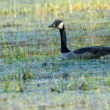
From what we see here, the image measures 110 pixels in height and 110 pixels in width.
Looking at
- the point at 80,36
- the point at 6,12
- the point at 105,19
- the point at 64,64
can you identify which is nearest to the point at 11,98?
the point at 64,64

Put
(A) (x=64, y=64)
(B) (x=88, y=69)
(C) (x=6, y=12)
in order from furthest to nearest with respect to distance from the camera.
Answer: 1. (C) (x=6, y=12)
2. (A) (x=64, y=64)
3. (B) (x=88, y=69)

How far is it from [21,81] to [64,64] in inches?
87.1

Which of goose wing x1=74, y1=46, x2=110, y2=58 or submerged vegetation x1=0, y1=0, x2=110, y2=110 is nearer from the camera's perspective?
submerged vegetation x1=0, y1=0, x2=110, y2=110

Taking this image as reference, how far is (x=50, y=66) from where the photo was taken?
10766mm

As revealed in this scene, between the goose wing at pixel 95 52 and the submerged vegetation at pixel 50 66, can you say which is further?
the goose wing at pixel 95 52

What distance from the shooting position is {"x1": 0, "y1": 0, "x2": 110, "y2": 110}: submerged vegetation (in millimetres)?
7598

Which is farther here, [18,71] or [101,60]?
[101,60]

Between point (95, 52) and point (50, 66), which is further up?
point (95, 52)

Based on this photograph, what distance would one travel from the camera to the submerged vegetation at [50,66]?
7598mm

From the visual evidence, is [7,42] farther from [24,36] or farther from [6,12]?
[6,12]


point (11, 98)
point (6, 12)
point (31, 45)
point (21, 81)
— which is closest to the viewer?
point (11, 98)

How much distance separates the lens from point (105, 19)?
18.9 m

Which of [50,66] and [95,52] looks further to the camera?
[95,52]

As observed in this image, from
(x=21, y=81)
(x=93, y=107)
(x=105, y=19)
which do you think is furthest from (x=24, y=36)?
(x=93, y=107)
